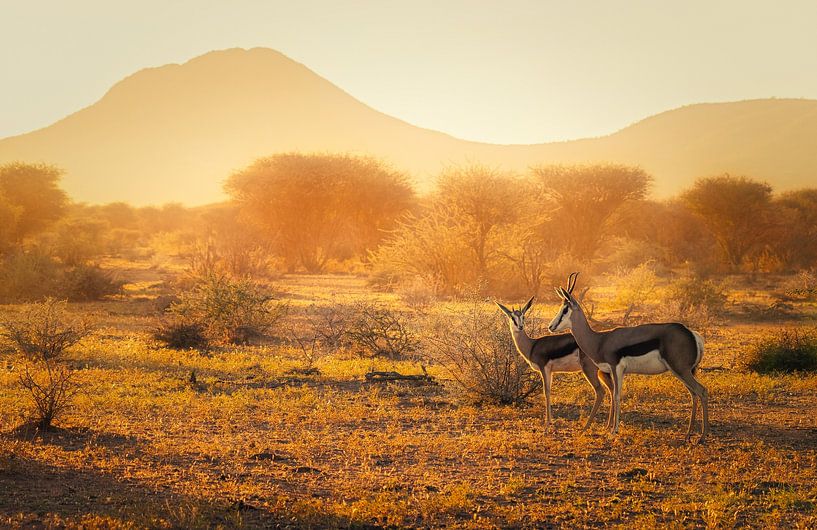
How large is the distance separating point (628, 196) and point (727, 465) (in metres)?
32.6

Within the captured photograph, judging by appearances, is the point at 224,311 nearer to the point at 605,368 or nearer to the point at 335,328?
the point at 335,328

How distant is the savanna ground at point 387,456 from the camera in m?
5.86

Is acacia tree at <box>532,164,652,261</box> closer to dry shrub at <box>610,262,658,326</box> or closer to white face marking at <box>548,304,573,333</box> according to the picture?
dry shrub at <box>610,262,658,326</box>

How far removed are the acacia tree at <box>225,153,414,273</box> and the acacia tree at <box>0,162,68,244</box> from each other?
9.34m

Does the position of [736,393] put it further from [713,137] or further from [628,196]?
[713,137]

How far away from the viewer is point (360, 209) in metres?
45.0

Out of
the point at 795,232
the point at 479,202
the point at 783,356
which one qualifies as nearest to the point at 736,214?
the point at 795,232

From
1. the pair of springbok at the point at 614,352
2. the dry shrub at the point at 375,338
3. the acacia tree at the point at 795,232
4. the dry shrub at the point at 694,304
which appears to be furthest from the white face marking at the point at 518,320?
the acacia tree at the point at 795,232

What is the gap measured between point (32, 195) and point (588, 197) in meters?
27.4

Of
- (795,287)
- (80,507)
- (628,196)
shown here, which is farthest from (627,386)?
(628,196)

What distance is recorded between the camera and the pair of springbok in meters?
7.90

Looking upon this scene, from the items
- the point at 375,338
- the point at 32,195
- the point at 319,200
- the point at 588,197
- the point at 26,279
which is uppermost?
the point at 32,195

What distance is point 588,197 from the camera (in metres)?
38.2

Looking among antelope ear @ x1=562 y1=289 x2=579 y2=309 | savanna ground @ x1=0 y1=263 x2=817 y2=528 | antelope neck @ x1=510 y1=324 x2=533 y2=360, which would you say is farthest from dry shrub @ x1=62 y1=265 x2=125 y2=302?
antelope ear @ x1=562 y1=289 x2=579 y2=309
